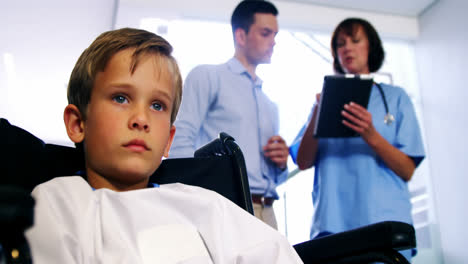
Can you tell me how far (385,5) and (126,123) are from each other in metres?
3.05

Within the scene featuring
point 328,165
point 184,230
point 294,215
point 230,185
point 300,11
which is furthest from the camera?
point 300,11

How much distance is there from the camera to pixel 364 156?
1.54m

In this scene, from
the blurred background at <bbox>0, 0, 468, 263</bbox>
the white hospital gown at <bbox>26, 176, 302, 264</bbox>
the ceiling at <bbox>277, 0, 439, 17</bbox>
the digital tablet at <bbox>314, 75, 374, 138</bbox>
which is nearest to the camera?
the white hospital gown at <bbox>26, 176, 302, 264</bbox>

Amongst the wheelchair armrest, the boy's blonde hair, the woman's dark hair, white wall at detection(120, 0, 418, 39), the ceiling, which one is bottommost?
the wheelchair armrest

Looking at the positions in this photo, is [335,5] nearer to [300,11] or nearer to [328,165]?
[300,11]

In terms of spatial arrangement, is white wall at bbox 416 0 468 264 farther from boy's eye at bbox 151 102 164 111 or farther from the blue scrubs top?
boy's eye at bbox 151 102 164 111

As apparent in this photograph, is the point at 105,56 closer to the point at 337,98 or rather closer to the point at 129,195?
the point at 129,195

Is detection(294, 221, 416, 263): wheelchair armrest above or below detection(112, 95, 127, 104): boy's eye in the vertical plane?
below

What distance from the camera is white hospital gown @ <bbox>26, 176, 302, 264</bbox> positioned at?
1.98 feet

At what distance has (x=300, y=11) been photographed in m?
3.13

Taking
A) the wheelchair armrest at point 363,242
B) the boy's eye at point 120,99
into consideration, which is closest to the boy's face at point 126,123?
the boy's eye at point 120,99

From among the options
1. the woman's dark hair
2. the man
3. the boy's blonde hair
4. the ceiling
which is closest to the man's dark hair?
the man

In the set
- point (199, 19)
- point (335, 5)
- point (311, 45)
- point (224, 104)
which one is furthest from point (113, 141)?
point (335, 5)

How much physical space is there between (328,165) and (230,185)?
2.33 feet
